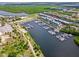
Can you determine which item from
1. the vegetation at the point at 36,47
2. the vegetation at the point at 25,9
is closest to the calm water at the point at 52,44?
the vegetation at the point at 36,47

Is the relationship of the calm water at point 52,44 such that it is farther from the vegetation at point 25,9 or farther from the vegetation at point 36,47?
the vegetation at point 25,9

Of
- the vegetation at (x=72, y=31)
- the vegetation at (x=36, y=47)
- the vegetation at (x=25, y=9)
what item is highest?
the vegetation at (x=25, y=9)

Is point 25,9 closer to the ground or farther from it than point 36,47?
farther from it

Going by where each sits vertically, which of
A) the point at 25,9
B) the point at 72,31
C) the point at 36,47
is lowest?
the point at 36,47

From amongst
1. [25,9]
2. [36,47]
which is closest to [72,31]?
[36,47]

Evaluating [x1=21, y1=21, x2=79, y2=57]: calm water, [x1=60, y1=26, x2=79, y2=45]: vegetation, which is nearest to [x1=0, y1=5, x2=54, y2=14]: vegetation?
[x1=21, y1=21, x2=79, y2=57]: calm water

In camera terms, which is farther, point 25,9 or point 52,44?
point 25,9

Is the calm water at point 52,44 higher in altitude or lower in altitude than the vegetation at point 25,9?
lower

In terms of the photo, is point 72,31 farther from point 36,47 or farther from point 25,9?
point 25,9

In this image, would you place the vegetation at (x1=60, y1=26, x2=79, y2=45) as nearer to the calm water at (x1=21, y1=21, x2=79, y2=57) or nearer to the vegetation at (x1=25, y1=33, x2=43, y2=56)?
the calm water at (x1=21, y1=21, x2=79, y2=57)
